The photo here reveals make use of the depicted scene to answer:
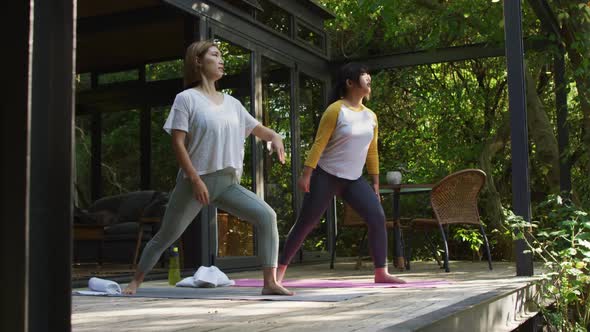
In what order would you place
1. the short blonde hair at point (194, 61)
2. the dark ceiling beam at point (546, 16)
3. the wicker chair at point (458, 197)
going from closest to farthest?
the short blonde hair at point (194, 61), the wicker chair at point (458, 197), the dark ceiling beam at point (546, 16)

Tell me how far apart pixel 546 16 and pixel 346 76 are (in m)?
3.51

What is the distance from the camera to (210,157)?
4012 millimetres

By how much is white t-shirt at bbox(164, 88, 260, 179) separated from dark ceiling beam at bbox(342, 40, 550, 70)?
206 inches

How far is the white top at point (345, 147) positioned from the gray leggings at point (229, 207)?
0.86 meters

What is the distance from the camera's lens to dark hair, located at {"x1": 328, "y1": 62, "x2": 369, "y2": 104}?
16.1 feet

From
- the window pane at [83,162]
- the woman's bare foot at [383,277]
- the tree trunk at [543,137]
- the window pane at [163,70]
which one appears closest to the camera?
the woman's bare foot at [383,277]

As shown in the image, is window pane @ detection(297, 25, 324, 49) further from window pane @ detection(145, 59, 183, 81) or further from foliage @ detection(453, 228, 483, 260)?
foliage @ detection(453, 228, 483, 260)

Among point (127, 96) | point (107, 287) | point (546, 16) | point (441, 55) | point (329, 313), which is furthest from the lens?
point (127, 96)

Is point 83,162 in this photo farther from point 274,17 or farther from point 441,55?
point 441,55

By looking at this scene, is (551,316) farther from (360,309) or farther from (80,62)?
(80,62)

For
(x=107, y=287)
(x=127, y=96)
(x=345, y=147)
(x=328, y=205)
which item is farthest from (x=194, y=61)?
(x=127, y=96)

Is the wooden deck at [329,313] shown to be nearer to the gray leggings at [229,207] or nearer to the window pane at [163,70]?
the gray leggings at [229,207]

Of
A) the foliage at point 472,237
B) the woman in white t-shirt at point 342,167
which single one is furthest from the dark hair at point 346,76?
the foliage at point 472,237

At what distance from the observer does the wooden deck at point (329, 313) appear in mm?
2795
